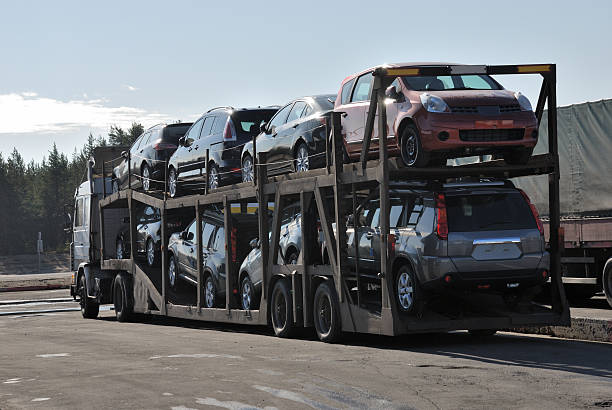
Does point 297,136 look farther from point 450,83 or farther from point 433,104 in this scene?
point 433,104

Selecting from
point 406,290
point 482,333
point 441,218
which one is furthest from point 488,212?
point 482,333

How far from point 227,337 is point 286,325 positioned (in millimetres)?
1418

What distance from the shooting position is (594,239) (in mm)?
18031

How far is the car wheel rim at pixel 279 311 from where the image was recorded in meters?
15.7

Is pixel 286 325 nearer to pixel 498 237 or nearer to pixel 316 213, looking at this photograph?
pixel 316 213

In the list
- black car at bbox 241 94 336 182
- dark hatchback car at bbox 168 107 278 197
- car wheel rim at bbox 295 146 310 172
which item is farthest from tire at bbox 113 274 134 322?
car wheel rim at bbox 295 146 310 172

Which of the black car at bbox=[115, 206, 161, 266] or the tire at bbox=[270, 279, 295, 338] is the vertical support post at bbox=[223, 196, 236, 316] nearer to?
the tire at bbox=[270, 279, 295, 338]

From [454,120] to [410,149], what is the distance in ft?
2.14

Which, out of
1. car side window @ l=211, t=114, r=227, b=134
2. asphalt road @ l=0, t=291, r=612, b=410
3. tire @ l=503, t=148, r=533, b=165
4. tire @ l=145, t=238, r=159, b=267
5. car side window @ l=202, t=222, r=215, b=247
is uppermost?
car side window @ l=211, t=114, r=227, b=134

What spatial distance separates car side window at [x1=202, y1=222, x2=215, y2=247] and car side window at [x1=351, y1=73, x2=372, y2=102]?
5.00 meters

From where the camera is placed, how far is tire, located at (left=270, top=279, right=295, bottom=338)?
15328mm

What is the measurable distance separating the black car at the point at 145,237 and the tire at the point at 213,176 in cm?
267

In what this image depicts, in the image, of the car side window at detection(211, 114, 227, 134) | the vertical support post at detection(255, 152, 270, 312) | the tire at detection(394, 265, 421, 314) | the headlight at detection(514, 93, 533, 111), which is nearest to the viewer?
the tire at detection(394, 265, 421, 314)

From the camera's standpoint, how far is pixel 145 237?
2223 cm
